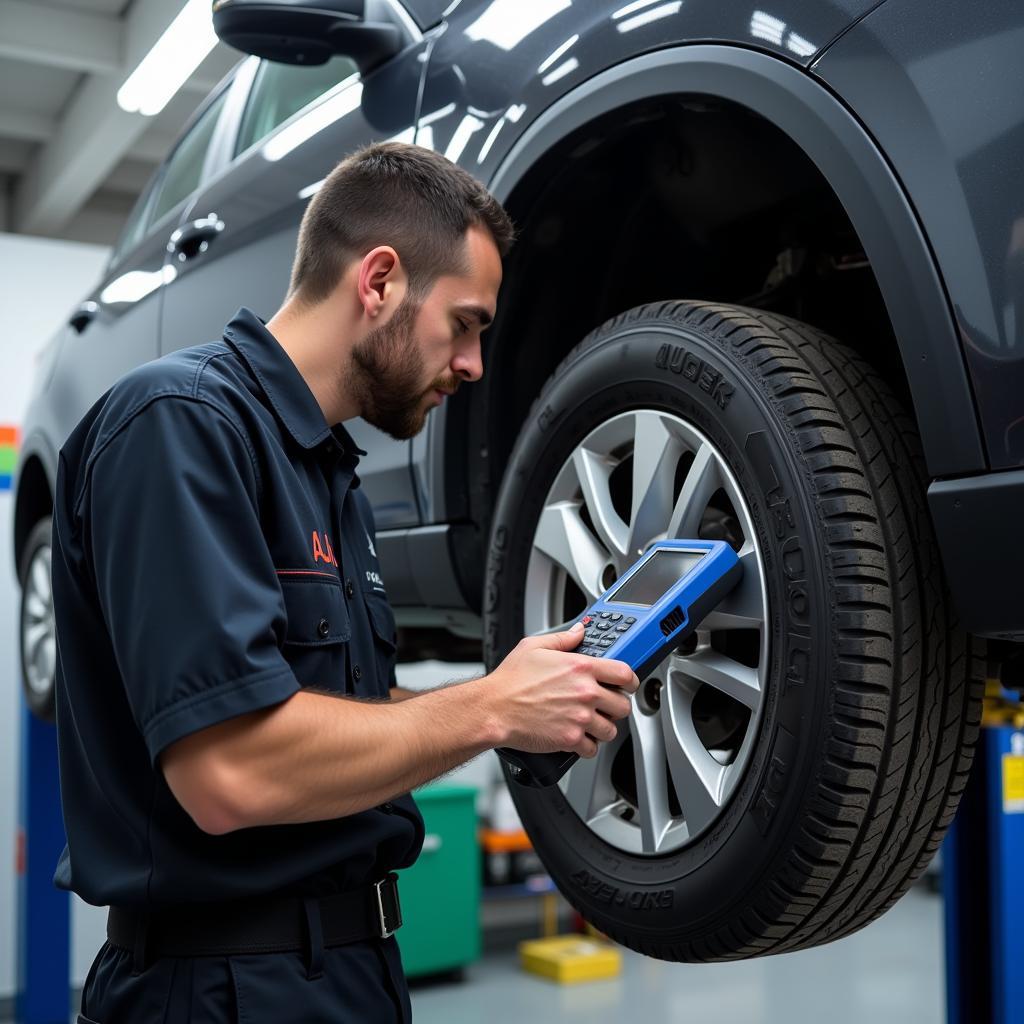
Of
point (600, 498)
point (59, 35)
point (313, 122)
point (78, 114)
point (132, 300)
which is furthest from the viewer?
point (78, 114)

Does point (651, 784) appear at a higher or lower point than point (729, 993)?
higher

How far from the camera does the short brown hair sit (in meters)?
1.08

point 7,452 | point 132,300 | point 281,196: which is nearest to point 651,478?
point 281,196

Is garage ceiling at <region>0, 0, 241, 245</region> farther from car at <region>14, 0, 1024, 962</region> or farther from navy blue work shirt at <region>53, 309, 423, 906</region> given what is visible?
navy blue work shirt at <region>53, 309, 423, 906</region>

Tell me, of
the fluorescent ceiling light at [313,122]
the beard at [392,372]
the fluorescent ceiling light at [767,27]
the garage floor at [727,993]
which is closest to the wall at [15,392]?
the garage floor at [727,993]

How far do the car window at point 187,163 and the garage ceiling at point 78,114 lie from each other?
0.61m

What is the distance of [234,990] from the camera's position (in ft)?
3.17

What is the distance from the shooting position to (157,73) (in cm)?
401

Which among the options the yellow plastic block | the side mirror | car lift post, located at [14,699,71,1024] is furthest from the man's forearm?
the yellow plastic block

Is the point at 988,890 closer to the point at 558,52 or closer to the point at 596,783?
the point at 596,783

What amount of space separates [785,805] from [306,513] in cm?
48

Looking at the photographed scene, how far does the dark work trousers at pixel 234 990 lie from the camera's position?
0.97 metres

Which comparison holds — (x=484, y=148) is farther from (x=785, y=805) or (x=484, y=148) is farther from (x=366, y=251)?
(x=785, y=805)

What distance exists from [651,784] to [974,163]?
0.60 meters
